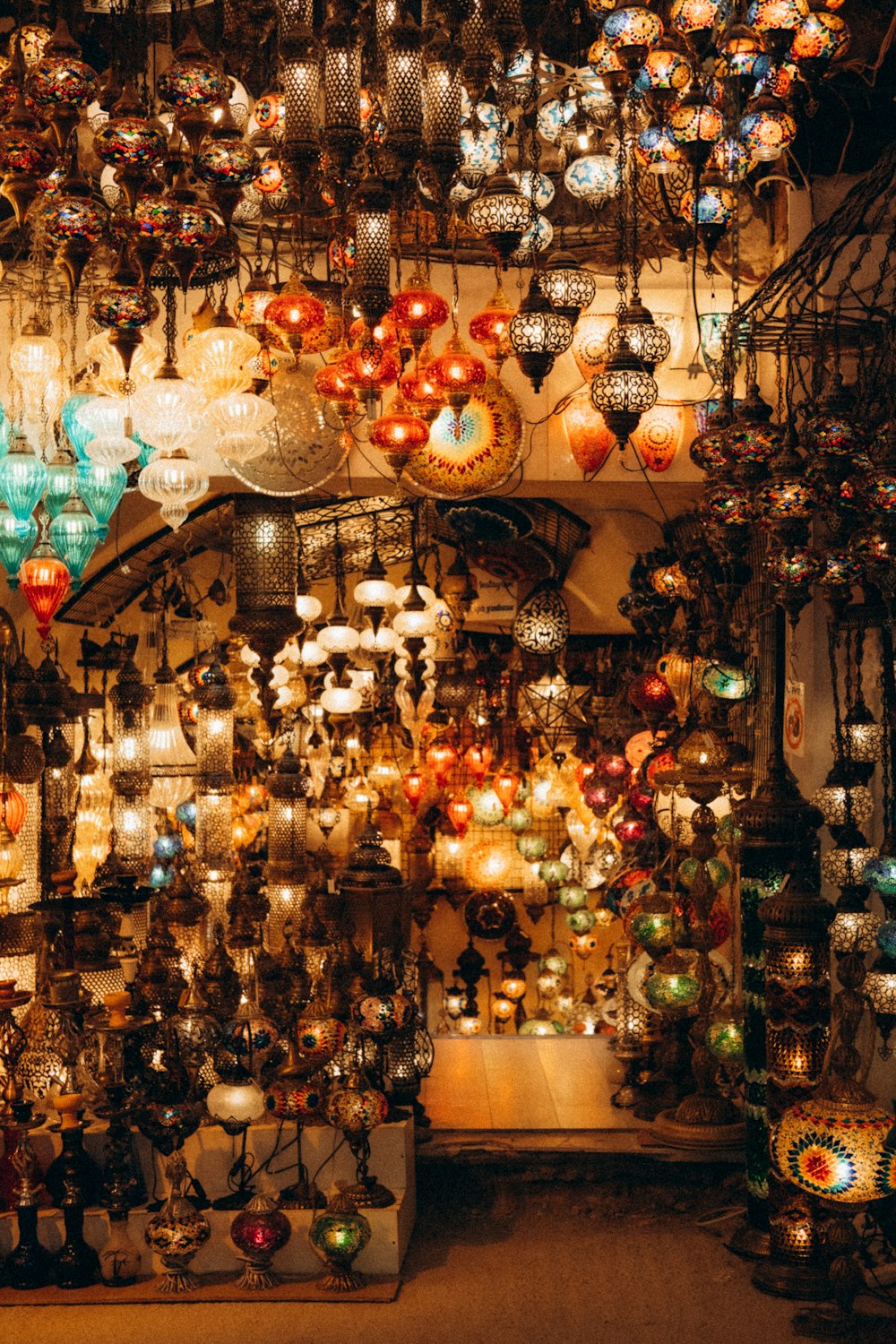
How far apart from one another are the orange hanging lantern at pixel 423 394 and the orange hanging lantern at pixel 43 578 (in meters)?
1.25

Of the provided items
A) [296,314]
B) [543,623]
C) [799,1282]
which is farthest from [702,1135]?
[296,314]

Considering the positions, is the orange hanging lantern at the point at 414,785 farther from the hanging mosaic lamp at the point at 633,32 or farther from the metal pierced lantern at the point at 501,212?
the hanging mosaic lamp at the point at 633,32

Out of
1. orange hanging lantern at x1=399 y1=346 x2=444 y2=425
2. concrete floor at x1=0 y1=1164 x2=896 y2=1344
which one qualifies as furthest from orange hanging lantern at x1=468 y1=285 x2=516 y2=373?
concrete floor at x1=0 y1=1164 x2=896 y2=1344

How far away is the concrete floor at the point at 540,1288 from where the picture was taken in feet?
17.6

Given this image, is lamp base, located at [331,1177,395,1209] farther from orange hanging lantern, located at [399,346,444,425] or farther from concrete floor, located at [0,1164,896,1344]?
orange hanging lantern, located at [399,346,444,425]

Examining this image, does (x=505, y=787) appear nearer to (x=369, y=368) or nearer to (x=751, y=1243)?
(x=751, y=1243)

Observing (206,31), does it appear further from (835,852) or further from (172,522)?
(835,852)

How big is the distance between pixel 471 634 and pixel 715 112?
661 centimetres

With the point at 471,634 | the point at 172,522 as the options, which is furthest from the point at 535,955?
the point at 172,522

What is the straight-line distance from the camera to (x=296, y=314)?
489 centimetres

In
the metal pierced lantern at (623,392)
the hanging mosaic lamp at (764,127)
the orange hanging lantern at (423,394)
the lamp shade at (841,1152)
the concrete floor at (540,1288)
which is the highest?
the hanging mosaic lamp at (764,127)

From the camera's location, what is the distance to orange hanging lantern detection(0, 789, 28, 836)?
523 centimetres

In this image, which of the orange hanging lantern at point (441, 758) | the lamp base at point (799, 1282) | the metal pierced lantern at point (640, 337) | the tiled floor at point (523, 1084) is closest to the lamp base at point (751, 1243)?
the lamp base at point (799, 1282)

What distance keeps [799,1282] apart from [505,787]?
4447mm
